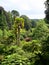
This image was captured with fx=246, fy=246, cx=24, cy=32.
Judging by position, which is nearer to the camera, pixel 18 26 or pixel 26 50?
pixel 26 50

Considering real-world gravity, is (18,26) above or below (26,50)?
above

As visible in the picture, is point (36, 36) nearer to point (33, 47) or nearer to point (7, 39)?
point (7, 39)

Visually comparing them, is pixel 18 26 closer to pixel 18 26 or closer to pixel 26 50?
pixel 18 26

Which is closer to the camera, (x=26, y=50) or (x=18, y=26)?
(x=26, y=50)

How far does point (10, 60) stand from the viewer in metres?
16.5

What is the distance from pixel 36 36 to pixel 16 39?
180 inches

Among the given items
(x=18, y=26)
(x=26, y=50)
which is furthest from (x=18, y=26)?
(x=26, y=50)

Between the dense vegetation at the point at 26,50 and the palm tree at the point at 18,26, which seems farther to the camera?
the palm tree at the point at 18,26

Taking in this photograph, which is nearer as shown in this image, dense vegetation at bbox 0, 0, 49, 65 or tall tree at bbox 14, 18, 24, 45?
dense vegetation at bbox 0, 0, 49, 65

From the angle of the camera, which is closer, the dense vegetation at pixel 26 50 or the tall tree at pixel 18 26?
Answer: the dense vegetation at pixel 26 50

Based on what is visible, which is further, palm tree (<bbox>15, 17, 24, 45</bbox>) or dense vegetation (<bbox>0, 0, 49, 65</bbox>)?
palm tree (<bbox>15, 17, 24, 45</bbox>)

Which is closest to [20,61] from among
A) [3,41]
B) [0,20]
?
[3,41]

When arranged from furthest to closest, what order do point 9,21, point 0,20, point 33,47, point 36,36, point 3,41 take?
point 9,21, point 0,20, point 36,36, point 3,41, point 33,47

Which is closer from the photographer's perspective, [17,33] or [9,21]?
[17,33]
